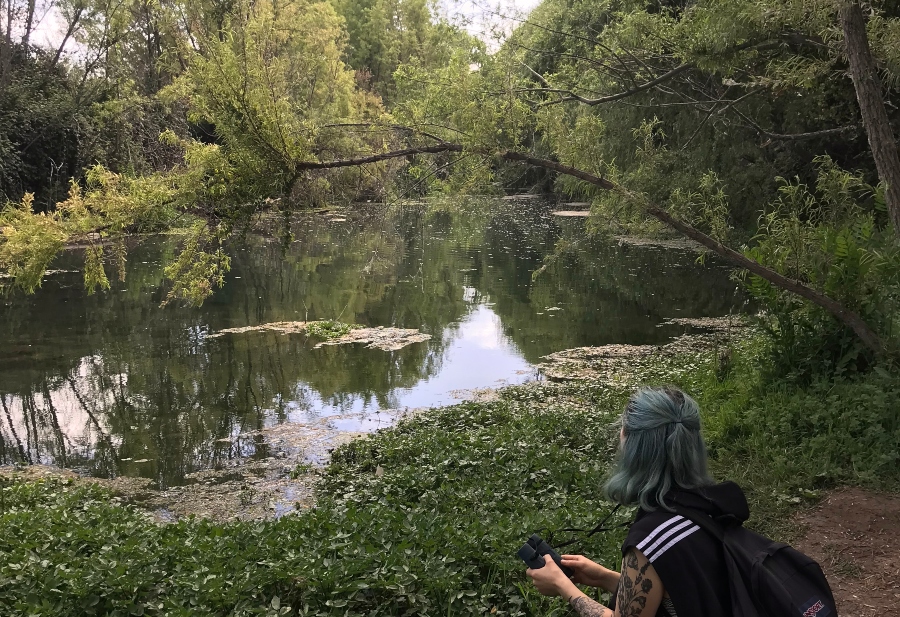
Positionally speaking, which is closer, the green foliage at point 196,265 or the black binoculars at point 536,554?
the black binoculars at point 536,554

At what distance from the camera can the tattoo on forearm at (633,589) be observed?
1.92 m

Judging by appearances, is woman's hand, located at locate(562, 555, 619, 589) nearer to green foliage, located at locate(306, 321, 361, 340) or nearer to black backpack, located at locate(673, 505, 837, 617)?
black backpack, located at locate(673, 505, 837, 617)

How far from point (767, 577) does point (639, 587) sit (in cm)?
32

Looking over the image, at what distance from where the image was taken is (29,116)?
23750 mm

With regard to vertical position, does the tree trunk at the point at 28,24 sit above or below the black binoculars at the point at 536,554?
above

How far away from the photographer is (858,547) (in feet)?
14.7

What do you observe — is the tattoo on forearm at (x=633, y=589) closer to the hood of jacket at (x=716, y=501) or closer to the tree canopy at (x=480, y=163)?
the hood of jacket at (x=716, y=501)

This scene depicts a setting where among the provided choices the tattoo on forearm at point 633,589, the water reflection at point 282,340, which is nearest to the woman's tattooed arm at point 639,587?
the tattoo on forearm at point 633,589

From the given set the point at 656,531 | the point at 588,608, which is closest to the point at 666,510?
the point at 656,531

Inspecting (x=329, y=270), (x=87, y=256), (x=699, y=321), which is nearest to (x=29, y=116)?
(x=329, y=270)

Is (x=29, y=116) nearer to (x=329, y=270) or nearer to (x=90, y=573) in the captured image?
(x=329, y=270)

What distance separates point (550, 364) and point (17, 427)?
733 centimetres

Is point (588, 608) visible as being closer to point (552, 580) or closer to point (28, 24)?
point (552, 580)

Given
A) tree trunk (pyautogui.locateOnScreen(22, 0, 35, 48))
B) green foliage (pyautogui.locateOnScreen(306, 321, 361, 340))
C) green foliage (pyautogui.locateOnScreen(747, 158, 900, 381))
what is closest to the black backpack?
green foliage (pyautogui.locateOnScreen(747, 158, 900, 381))
